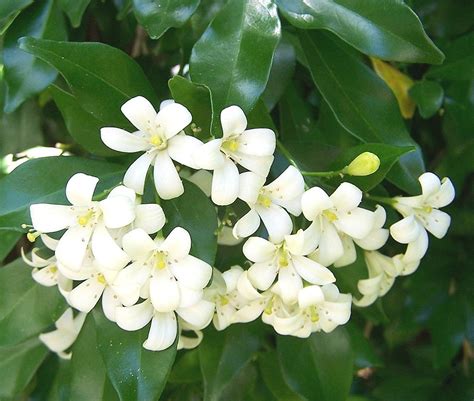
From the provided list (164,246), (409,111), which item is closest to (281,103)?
(409,111)

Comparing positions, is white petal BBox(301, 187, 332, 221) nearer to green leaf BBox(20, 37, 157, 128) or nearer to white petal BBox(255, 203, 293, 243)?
white petal BBox(255, 203, 293, 243)

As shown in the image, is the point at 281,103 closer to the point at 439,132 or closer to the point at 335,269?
the point at 335,269

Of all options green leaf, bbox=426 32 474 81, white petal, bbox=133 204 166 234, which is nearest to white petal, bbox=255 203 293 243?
white petal, bbox=133 204 166 234

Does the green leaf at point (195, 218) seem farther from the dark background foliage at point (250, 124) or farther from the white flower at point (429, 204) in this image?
the white flower at point (429, 204)

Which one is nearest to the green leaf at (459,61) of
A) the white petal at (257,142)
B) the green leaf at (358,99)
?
the green leaf at (358,99)

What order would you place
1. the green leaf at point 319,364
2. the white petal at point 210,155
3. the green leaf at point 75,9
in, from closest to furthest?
the white petal at point 210,155 → the green leaf at point 75,9 → the green leaf at point 319,364

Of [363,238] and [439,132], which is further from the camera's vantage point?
[439,132]
